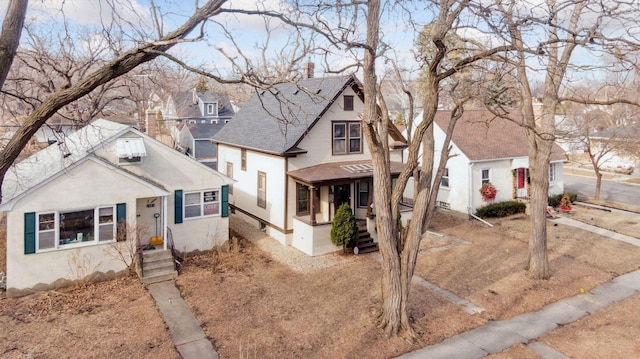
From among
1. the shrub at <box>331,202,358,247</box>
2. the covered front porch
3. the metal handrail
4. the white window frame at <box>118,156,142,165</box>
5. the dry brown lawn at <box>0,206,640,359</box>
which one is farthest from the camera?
the covered front porch

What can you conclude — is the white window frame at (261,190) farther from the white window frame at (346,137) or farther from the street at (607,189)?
the street at (607,189)

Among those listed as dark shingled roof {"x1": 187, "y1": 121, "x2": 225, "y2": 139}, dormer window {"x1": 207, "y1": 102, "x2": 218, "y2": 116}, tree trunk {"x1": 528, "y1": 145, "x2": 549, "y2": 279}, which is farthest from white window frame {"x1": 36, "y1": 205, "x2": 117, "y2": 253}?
dormer window {"x1": 207, "y1": 102, "x2": 218, "y2": 116}

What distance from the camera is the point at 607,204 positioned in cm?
2614

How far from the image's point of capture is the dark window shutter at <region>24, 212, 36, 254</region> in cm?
1255

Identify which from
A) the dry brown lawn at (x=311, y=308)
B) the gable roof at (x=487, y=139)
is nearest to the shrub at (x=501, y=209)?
the gable roof at (x=487, y=139)

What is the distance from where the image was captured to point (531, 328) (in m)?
10.8

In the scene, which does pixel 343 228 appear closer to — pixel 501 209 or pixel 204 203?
pixel 204 203

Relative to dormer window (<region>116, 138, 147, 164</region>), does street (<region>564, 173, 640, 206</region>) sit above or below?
below

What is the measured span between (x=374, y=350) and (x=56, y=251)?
1014cm

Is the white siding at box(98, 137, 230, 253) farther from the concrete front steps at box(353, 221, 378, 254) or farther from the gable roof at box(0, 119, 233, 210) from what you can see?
the concrete front steps at box(353, 221, 378, 254)

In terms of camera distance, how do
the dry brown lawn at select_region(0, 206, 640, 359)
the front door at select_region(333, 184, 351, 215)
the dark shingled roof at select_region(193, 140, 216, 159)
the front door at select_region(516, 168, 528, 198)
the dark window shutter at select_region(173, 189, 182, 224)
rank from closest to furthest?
the dry brown lawn at select_region(0, 206, 640, 359)
the dark window shutter at select_region(173, 189, 182, 224)
the front door at select_region(333, 184, 351, 215)
the front door at select_region(516, 168, 528, 198)
the dark shingled roof at select_region(193, 140, 216, 159)

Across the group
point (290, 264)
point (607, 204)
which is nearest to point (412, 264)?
point (290, 264)

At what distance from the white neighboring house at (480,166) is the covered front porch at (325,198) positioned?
17.1ft

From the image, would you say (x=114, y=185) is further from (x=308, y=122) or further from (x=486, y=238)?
(x=486, y=238)
